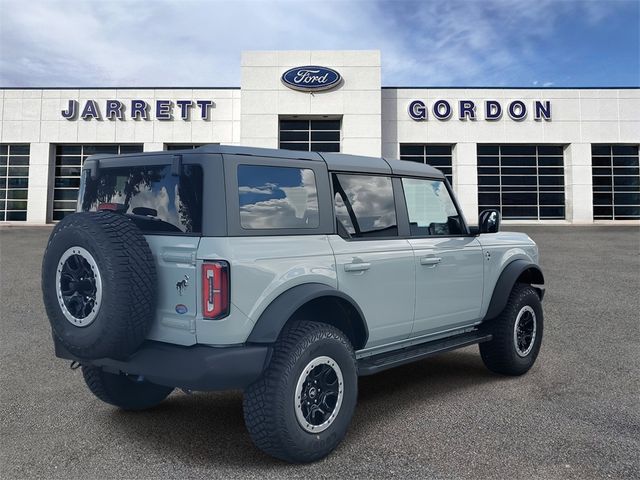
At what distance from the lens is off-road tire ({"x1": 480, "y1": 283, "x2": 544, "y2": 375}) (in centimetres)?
506

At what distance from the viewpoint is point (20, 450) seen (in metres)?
3.48

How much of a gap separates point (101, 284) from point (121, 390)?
152 cm

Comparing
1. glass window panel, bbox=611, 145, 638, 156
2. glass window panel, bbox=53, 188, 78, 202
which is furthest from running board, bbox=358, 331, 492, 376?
glass window panel, bbox=53, 188, 78, 202

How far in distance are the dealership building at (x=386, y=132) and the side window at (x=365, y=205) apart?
22.9 meters

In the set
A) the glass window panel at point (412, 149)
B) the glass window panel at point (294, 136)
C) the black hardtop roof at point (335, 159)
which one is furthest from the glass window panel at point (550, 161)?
the black hardtop roof at point (335, 159)

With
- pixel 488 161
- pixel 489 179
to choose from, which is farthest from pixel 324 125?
pixel 489 179

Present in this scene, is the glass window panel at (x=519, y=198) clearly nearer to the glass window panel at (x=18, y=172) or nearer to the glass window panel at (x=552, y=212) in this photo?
the glass window panel at (x=552, y=212)

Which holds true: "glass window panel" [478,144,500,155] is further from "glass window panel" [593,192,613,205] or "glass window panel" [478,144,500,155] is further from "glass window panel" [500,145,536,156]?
"glass window panel" [593,192,613,205]

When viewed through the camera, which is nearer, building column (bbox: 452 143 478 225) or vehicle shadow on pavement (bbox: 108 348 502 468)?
vehicle shadow on pavement (bbox: 108 348 502 468)

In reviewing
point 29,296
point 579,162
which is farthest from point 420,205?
point 579,162

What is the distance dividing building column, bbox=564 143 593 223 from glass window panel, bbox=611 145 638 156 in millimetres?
1945

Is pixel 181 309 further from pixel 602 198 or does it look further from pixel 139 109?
pixel 602 198

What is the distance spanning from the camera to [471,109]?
27766 millimetres

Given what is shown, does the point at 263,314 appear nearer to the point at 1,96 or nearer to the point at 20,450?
the point at 20,450
